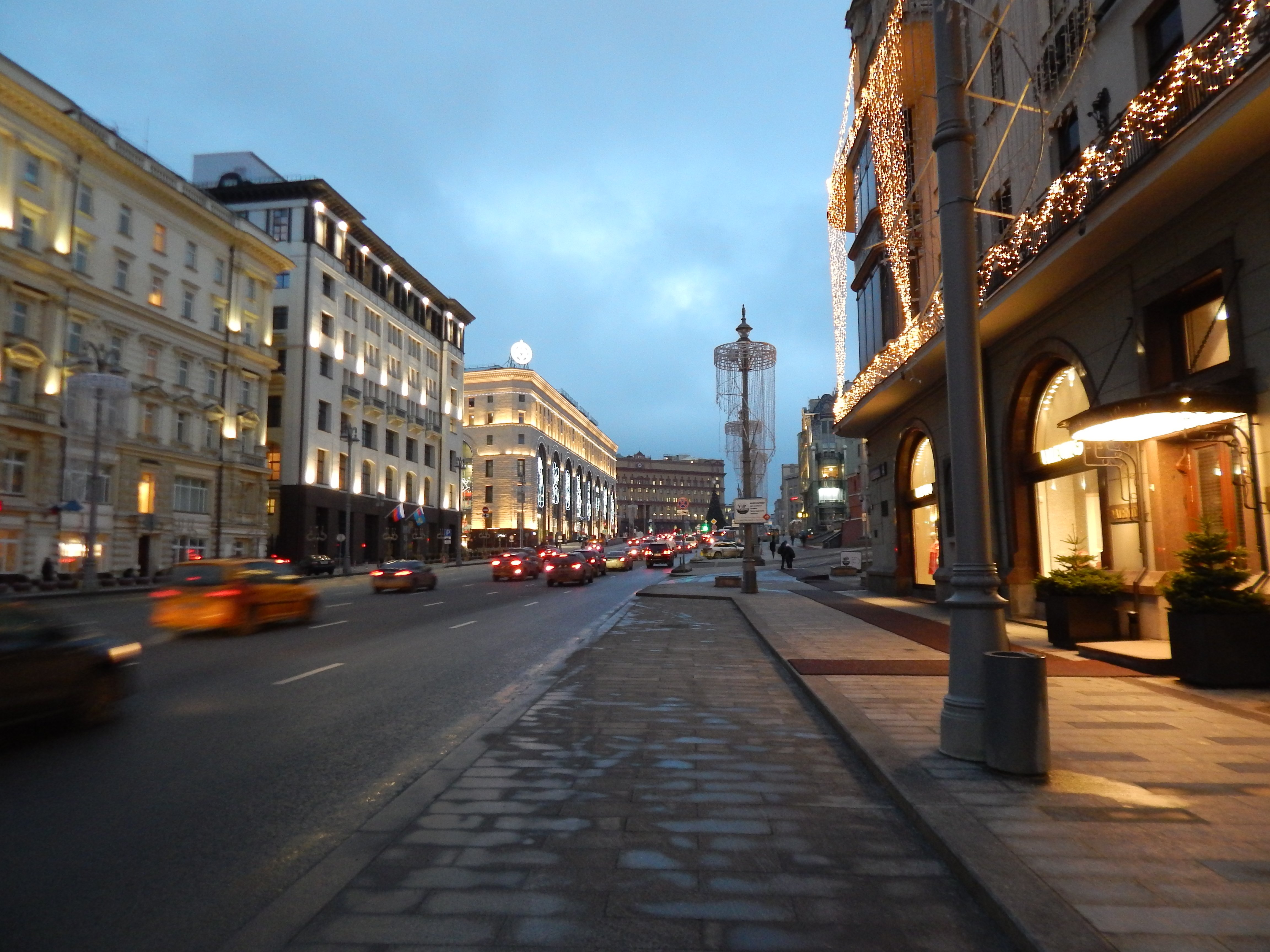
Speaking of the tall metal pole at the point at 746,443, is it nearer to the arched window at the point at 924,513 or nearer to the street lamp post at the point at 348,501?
the arched window at the point at 924,513

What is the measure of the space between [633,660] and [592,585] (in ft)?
85.7

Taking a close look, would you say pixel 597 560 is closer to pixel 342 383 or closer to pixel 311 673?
pixel 342 383

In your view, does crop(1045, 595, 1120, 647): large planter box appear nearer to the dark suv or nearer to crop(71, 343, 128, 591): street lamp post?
crop(71, 343, 128, 591): street lamp post

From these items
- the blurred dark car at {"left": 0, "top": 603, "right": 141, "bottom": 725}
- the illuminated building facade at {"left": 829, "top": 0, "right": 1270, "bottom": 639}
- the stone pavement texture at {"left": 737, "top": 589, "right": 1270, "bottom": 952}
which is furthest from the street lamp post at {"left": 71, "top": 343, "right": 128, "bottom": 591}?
the stone pavement texture at {"left": 737, "top": 589, "right": 1270, "bottom": 952}

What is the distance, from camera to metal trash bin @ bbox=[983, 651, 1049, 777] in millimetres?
5645

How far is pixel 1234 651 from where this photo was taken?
30.1 feet

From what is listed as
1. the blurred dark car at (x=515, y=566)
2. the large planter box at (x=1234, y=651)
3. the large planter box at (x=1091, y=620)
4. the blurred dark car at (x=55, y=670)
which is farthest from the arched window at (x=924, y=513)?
the blurred dark car at (x=515, y=566)

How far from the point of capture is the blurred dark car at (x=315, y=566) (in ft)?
170

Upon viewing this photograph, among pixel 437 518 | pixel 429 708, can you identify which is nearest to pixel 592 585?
pixel 429 708

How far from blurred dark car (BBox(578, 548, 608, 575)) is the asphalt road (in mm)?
30250

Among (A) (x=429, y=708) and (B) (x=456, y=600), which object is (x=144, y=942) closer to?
(A) (x=429, y=708)

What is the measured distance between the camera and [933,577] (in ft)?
74.2

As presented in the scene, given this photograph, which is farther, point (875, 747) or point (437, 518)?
point (437, 518)

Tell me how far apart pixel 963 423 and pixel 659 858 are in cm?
397
